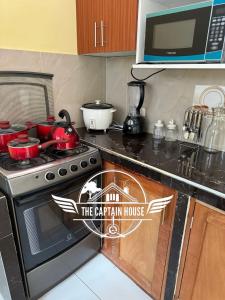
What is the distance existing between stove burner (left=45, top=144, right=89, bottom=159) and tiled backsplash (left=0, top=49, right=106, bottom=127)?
49 cm

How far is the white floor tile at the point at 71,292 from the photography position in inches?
55.4

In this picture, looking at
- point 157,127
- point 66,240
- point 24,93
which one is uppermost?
point 24,93

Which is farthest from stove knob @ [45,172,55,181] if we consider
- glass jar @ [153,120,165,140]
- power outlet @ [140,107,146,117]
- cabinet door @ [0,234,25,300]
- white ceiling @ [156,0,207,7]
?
white ceiling @ [156,0,207,7]

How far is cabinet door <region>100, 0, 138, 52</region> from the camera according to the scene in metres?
1.26

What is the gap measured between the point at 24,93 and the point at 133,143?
848 millimetres

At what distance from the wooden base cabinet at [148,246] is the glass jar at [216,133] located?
521mm

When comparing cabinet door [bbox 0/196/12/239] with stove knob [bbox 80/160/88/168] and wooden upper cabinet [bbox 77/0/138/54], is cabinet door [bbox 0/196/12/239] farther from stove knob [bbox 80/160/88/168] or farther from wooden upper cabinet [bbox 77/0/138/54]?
wooden upper cabinet [bbox 77/0/138/54]

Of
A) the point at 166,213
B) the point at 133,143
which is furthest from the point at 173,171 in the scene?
the point at 133,143

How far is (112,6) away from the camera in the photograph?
133 cm

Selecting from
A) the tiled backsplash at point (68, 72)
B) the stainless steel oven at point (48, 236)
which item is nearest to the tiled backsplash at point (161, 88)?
the tiled backsplash at point (68, 72)

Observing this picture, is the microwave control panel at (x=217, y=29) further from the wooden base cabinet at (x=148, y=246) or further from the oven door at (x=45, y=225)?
the oven door at (x=45, y=225)

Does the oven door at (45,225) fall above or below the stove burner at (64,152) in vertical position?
below

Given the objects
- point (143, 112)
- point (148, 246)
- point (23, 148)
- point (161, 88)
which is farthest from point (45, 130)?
point (148, 246)

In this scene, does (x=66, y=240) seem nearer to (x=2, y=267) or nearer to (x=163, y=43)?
(x=2, y=267)
